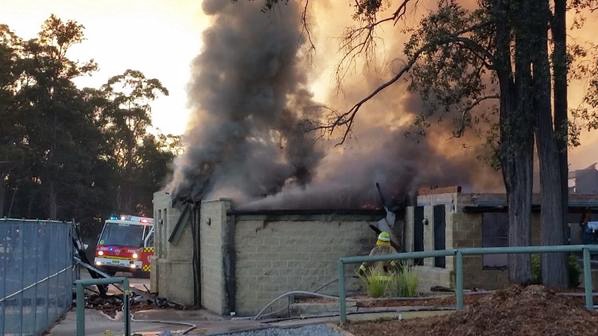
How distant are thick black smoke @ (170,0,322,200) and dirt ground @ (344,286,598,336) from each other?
1195 centimetres

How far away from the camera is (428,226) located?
1481cm

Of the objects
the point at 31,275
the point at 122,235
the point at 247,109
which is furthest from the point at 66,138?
the point at 31,275

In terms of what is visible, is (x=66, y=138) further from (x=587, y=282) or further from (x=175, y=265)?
(x=587, y=282)

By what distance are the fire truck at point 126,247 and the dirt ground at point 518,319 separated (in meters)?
24.5

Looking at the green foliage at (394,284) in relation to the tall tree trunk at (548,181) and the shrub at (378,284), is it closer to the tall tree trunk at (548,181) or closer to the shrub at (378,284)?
the shrub at (378,284)

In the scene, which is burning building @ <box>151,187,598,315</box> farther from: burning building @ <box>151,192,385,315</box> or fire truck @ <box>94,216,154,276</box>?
fire truck @ <box>94,216,154,276</box>

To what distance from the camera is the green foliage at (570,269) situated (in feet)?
42.5

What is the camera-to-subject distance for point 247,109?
20.8 meters

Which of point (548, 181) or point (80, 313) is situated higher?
point (548, 181)

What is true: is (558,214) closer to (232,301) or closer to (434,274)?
(434,274)

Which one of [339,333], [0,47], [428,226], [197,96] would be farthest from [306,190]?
[0,47]

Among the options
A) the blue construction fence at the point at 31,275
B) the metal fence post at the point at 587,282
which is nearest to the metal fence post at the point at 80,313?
the blue construction fence at the point at 31,275

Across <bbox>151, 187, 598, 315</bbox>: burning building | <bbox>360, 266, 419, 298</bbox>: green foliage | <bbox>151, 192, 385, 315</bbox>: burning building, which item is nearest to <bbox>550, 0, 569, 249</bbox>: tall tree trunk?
<bbox>151, 187, 598, 315</bbox>: burning building

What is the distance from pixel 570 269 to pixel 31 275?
28.8 feet
